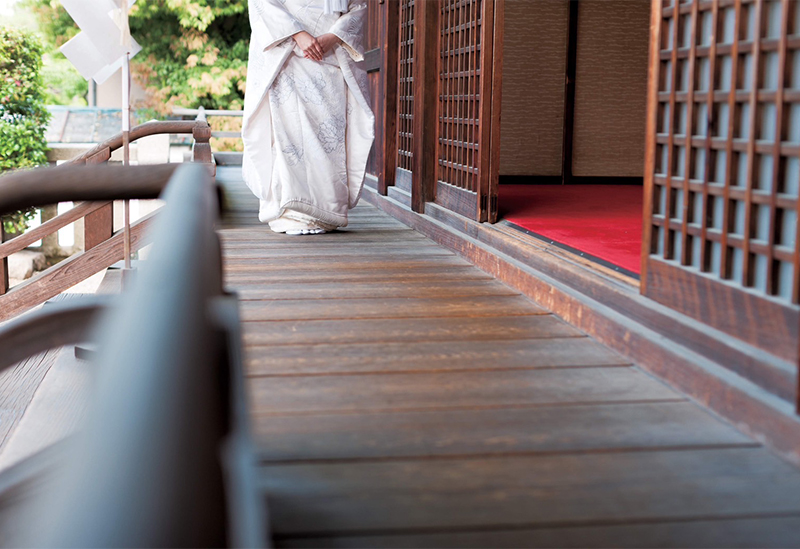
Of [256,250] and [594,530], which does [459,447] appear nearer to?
[594,530]

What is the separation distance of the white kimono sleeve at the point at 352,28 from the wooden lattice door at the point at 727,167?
2.19 metres

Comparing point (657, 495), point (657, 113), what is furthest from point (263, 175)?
point (657, 495)

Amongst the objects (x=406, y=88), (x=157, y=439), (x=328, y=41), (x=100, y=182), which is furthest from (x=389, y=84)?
(x=157, y=439)

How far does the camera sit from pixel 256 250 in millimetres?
3510

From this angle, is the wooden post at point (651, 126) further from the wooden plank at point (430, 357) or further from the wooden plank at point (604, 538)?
the wooden plank at point (604, 538)

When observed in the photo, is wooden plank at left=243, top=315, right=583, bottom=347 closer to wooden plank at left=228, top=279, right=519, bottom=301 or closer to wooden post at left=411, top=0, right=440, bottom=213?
wooden plank at left=228, top=279, right=519, bottom=301

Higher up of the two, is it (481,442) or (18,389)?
(481,442)

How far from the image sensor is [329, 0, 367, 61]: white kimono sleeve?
385 centimetres

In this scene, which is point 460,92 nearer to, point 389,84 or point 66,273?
point 389,84

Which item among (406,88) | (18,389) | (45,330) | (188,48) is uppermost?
(188,48)

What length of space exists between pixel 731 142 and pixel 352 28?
260 centimetres

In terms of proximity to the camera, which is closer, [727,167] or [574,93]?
[727,167]

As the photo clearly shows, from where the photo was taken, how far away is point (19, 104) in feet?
32.2

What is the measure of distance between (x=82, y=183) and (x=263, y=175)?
3203 mm
